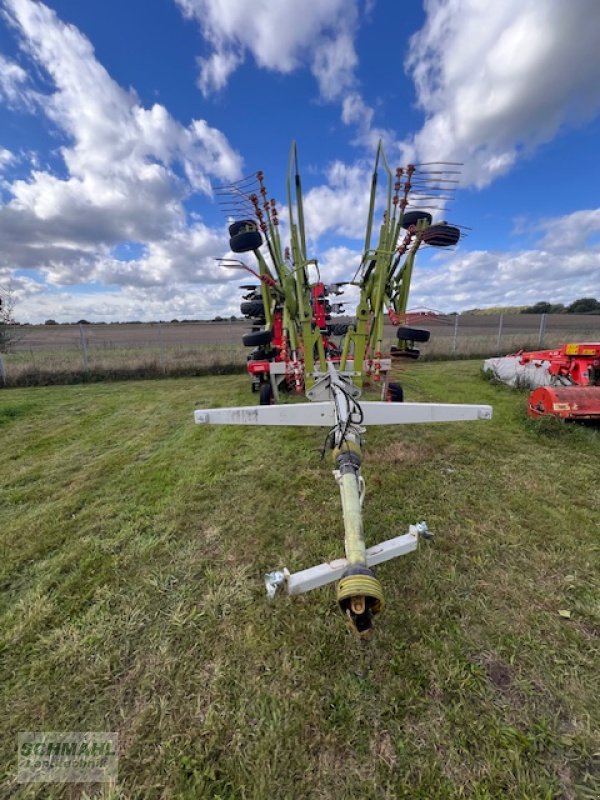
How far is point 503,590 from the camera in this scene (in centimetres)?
209

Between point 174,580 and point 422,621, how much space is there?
1504mm

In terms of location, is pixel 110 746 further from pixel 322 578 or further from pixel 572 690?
pixel 572 690

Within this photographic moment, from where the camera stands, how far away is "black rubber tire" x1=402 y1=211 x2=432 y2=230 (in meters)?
3.99

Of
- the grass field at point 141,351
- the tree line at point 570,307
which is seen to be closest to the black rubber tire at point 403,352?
the grass field at point 141,351

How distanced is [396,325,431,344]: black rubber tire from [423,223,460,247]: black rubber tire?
0.95 meters

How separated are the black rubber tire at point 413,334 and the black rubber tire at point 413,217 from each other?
116cm

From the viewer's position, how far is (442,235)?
3.73 meters

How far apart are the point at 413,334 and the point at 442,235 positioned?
1.08 m

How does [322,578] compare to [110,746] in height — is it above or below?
above

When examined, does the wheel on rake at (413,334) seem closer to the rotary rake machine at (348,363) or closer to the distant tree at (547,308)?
the rotary rake machine at (348,363)

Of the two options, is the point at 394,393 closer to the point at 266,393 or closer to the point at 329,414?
the point at 266,393

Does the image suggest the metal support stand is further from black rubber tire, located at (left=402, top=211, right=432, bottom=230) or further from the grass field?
the grass field

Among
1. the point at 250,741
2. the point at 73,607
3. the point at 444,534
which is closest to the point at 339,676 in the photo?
the point at 250,741

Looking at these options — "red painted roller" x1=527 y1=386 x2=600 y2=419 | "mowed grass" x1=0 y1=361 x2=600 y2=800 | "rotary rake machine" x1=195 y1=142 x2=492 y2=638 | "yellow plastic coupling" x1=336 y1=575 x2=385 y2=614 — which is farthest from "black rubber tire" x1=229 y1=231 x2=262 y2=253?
"red painted roller" x1=527 y1=386 x2=600 y2=419
